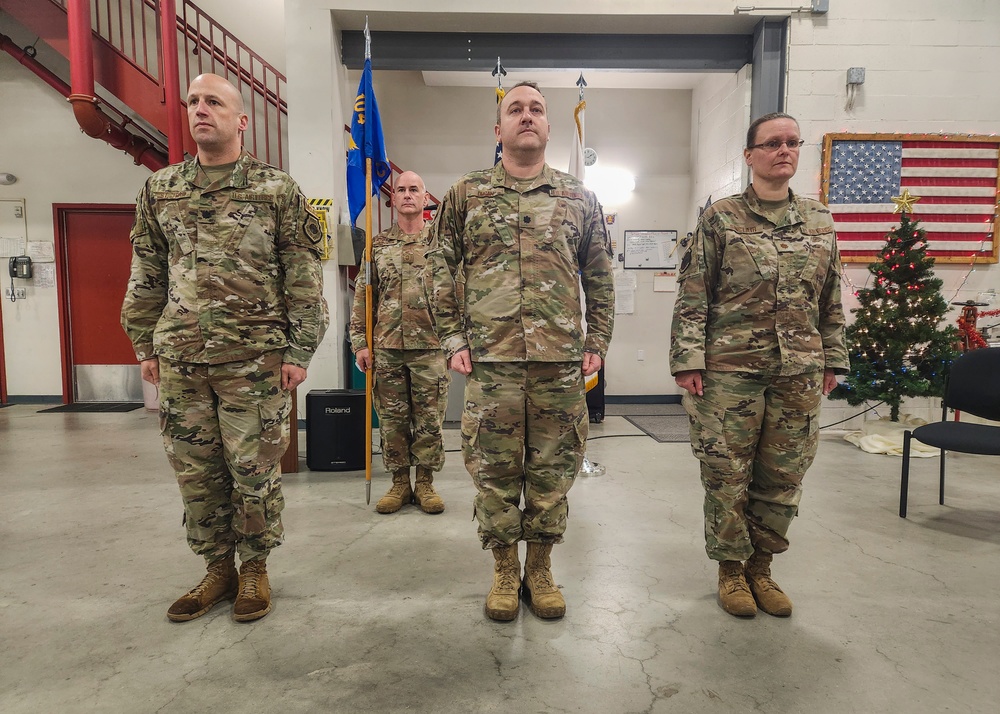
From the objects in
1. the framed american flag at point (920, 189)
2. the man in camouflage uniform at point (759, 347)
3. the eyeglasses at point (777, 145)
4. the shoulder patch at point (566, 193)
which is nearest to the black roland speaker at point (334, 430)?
the shoulder patch at point (566, 193)

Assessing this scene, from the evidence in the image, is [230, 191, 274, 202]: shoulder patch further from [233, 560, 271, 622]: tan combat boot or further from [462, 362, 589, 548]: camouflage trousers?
[233, 560, 271, 622]: tan combat boot

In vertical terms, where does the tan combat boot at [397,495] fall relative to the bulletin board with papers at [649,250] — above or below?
below

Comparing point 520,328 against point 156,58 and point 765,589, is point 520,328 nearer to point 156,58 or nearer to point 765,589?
point 765,589

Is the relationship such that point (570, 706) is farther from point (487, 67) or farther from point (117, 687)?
point (487, 67)

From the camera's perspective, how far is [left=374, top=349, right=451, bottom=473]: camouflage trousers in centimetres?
304

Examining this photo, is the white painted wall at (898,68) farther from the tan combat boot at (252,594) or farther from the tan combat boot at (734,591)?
the tan combat boot at (252,594)

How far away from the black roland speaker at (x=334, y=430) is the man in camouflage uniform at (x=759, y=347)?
7.94ft

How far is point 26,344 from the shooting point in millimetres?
6043

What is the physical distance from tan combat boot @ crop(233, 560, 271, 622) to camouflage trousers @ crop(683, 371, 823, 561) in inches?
61.8

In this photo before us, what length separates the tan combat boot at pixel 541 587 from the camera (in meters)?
1.90

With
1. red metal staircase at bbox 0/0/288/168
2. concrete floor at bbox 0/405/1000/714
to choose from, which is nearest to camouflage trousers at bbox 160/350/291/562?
concrete floor at bbox 0/405/1000/714

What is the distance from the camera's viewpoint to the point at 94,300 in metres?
6.09

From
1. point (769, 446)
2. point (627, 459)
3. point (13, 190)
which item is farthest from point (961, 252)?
point (13, 190)

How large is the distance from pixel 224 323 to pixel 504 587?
1.29 m
